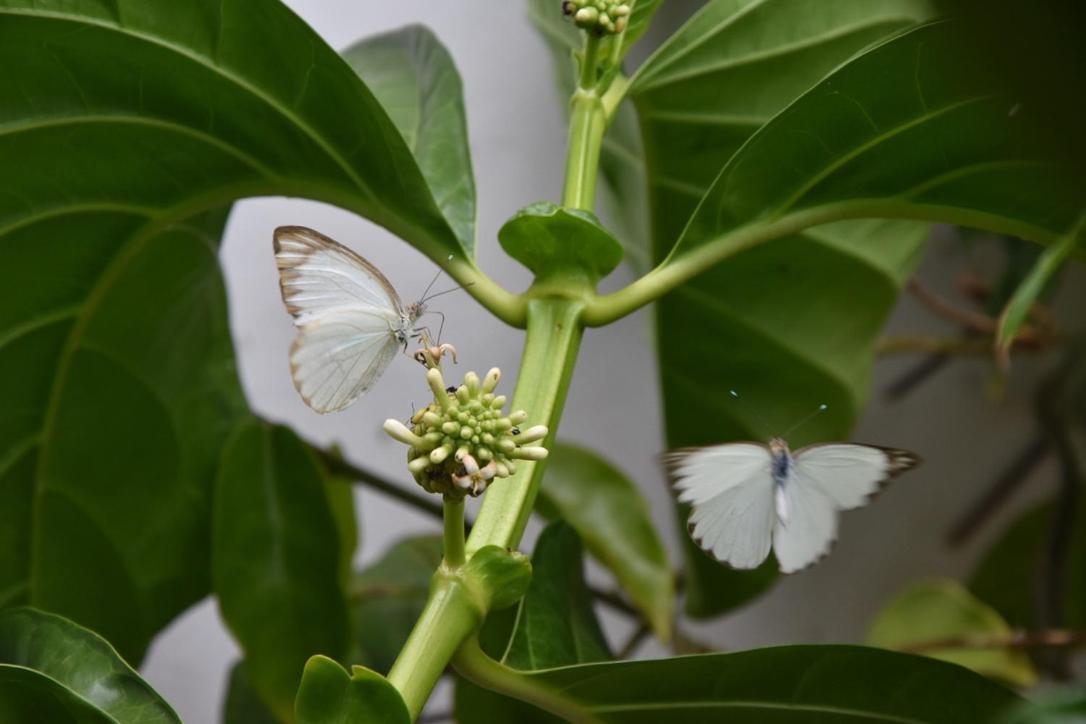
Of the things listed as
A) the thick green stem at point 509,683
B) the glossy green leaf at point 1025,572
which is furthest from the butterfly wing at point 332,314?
the glossy green leaf at point 1025,572

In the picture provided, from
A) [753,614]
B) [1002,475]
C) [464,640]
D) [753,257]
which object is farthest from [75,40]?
[1002,475]

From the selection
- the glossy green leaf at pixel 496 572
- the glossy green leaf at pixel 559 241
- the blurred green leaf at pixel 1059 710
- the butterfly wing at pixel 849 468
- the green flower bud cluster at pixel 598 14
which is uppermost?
the green flower bud cluster at pixel 598 14

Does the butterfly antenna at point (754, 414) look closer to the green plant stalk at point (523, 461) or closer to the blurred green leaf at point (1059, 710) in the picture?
the green plant stalk at point (523, 461)

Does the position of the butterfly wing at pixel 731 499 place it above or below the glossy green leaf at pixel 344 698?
above

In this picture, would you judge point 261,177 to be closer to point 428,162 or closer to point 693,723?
point 428,162

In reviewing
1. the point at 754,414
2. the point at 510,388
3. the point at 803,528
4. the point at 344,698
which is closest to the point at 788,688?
the point at 803,528

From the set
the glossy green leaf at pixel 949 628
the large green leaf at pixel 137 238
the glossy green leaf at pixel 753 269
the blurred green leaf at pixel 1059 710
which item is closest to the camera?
the blurred green leaf at pixel 1059 710

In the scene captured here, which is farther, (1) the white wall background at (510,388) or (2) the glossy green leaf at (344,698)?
(1) the white wall background at (510,388)
